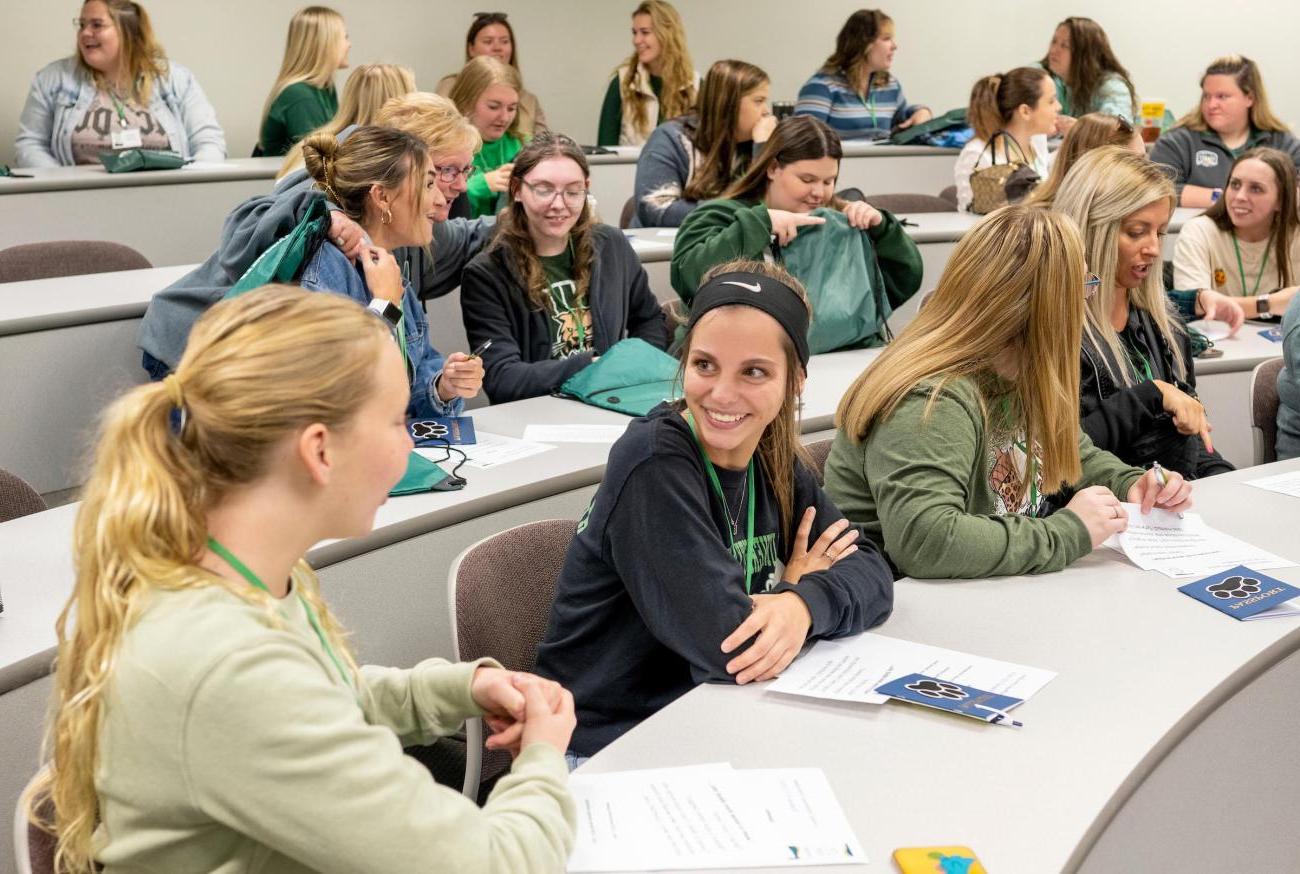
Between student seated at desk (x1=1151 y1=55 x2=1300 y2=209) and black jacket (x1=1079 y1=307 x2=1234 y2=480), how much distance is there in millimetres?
3101

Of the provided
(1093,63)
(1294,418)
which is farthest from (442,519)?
(1093,63)

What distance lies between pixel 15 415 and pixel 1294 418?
9.71ft

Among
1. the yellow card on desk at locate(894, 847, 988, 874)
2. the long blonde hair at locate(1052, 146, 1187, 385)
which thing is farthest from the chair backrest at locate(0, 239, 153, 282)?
the yellow card on desk at locate(894, 847, 988, 874)

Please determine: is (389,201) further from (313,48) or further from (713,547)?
(313,48)

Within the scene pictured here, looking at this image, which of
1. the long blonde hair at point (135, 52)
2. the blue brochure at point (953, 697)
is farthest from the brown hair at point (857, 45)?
the blue brochure at point (953, 697)

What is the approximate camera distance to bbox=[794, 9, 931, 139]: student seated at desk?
7012mm

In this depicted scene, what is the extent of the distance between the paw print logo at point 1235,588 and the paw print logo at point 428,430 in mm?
1548

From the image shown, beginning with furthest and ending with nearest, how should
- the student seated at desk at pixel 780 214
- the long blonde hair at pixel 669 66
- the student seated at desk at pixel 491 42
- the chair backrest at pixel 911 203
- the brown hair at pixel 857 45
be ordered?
1. the brown hair at pixel 857 45
2. the student seated at desk at pixel 491 42
3. the long blonde hair at pixel 669 66
4. the chair backrest at pixel 911 203
5. the student seated at desk at pixel 780 214

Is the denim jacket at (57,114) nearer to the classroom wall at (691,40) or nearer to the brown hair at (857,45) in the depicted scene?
the classroom wall at (691,40)

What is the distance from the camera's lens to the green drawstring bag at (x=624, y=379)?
313cm

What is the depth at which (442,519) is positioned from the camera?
2395 mm

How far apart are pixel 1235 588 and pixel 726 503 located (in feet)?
2.68

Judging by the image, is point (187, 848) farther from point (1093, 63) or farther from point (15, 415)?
point (1093, 63)

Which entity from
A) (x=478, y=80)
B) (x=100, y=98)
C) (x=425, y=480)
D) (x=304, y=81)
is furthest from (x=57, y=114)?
(x=425, y=480)
